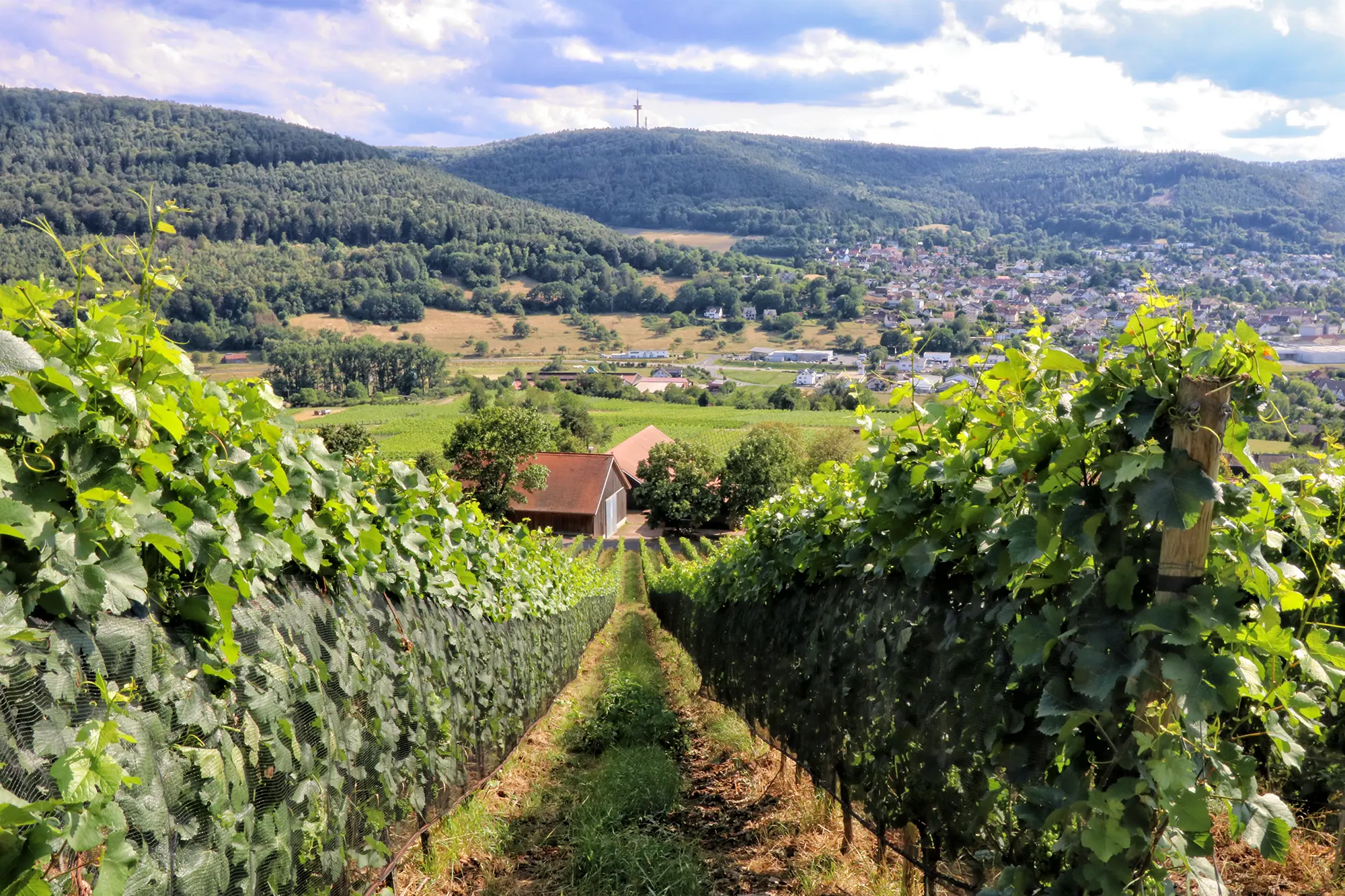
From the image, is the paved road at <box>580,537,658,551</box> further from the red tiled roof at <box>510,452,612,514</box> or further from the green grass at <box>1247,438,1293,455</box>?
the green grass at <box>1247,438,1293,455</box>

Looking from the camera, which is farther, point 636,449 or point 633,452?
point 636,449

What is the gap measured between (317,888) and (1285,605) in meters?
3.11

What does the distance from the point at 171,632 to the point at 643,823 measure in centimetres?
356

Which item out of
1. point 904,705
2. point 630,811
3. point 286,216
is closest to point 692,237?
point 286,216

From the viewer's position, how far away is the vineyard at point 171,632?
1.73 m

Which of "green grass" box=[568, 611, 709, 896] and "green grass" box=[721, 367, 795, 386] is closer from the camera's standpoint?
"green grass" box=[568, 611, 709, 896]

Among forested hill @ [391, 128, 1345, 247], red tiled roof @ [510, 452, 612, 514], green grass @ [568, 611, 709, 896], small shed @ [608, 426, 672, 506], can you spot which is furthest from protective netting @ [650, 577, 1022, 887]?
forested hill @ [391, 128, 1345, 247]

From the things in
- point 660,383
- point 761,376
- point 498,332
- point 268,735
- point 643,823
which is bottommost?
point 660,383

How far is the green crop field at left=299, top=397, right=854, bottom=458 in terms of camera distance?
58.7 meters

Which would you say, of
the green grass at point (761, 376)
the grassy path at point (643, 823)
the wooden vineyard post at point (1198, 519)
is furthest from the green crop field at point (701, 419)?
the wooden vineyard post at point (1198, 519)

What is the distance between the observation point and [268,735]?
2.56m

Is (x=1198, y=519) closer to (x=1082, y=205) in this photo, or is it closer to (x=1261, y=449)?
(x=1261, y=449)

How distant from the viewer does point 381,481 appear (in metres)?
Result: 5.20

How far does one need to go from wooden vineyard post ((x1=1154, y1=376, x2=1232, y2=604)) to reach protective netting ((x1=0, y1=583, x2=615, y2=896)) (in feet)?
8.34
